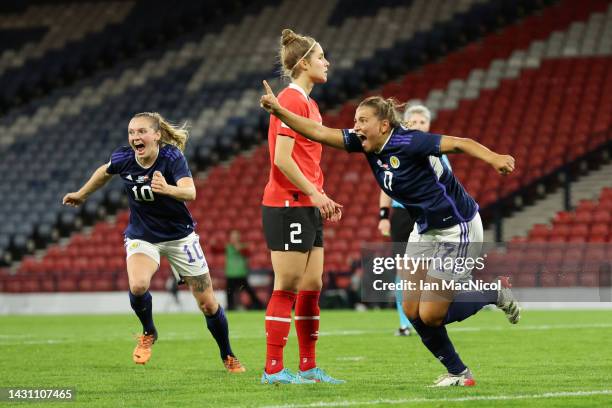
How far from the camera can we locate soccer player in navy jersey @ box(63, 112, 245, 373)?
861 centimetres

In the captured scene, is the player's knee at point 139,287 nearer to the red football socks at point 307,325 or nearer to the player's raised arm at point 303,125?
the red football socks at point 307,325

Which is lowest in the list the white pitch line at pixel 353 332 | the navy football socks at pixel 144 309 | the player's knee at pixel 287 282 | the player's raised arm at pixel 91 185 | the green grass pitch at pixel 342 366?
the white pitch line at pixel 353 332

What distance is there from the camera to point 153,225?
875 cm

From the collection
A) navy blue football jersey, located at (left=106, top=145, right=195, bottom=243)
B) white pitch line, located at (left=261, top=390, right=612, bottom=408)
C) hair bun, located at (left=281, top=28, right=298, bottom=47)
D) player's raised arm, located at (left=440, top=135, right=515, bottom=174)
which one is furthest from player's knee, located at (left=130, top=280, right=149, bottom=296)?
player's raised arm, located at (left=440, top=135, right=515, bottom=174)

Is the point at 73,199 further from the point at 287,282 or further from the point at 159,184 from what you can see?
the point at 287,282

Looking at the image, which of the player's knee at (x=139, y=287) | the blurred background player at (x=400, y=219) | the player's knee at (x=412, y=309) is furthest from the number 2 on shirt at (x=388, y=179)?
the blurred background player at (x=400, y=219)

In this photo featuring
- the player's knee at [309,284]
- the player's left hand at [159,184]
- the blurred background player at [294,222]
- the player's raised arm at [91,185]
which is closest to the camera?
the blurred background player at [294,222]

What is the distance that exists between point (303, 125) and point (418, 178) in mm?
767

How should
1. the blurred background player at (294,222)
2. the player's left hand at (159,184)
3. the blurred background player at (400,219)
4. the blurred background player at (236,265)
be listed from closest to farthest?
1. the blurred background player at (294,222)
2. the player's left hand at (159,184)
3. the blurred background player at (400,219)
4. the blurred background player at (236,265)

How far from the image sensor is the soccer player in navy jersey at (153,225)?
28.2 feet

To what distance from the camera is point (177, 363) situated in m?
9.52

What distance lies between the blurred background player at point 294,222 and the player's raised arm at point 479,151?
101 centimetres

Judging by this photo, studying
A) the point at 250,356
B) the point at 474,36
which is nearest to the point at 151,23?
the point at 474,36

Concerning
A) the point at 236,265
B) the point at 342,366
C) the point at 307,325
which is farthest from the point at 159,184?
the point at 236,265
